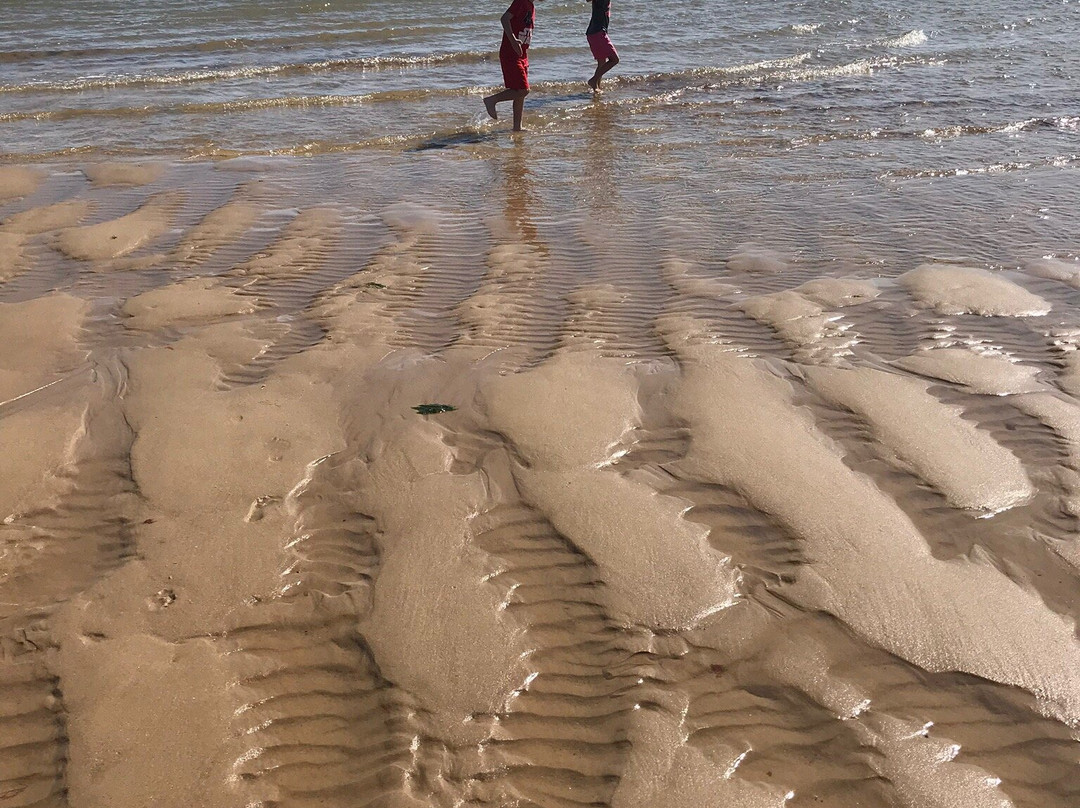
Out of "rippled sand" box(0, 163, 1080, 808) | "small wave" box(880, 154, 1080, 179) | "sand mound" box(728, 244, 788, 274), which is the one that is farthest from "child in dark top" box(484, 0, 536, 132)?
"rippled sand" box(0, 163, 1080, 808)

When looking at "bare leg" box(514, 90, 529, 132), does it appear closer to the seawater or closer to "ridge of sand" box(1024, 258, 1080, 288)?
the seawater

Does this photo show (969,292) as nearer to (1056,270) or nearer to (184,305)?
(1056,270)

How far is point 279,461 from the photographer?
3238mm

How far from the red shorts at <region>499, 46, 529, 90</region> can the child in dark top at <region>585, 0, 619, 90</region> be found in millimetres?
1864

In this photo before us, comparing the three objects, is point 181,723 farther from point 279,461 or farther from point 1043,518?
point 1043,518

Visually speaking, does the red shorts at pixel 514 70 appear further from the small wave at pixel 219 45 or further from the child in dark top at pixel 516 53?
the small wave at pixel 219 45

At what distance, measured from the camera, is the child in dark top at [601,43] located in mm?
9977

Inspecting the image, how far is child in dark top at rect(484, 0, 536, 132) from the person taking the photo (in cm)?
832

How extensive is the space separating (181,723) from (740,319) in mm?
3070

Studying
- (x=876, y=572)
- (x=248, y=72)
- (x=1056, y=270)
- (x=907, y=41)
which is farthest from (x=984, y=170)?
(x=248, y=72)

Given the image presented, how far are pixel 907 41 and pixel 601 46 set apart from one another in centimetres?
476

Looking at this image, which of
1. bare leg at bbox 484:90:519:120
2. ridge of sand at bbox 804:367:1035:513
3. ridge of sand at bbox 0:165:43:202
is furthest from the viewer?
bare leg at bbox 484:90:519:120

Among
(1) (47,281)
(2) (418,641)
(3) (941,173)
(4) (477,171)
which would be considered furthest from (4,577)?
(3) (941,173)

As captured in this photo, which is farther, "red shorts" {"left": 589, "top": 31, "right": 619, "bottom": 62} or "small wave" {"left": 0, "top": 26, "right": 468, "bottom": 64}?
"small wave" {"left": 0, "top": 26, "right": 468, "bottom": 64}
